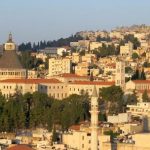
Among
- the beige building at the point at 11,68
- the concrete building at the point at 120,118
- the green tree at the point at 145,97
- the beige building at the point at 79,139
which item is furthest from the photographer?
the beige building at the point at 11,68

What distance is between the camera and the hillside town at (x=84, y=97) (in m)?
37.8

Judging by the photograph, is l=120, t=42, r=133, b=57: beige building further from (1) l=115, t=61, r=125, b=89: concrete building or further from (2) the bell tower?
(1) l=115, t=61, r=125, b=89: concrete building

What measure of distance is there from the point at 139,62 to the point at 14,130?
117 ft

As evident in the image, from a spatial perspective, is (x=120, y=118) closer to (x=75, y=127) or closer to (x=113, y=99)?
(x=75, y=127)

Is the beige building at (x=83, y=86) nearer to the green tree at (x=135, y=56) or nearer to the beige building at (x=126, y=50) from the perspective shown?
the green tree at (x=135, y=56)

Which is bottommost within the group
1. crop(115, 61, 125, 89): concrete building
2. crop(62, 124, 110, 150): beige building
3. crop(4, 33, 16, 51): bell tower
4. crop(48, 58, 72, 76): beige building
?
crop(62, 124, 110, 150): beige building

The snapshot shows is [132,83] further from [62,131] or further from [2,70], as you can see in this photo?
[62,131]

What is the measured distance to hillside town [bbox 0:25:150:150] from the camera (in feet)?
124

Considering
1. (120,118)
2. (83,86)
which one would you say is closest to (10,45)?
(83,86)

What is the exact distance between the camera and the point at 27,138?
41500 millimetres

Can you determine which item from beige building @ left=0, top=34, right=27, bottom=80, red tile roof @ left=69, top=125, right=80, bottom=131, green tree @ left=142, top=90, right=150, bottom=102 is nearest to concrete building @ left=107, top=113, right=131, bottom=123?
red tile roof @ left=69, top=125, right=80, bottom=131

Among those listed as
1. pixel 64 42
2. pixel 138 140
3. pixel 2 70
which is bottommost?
pixel 138 140

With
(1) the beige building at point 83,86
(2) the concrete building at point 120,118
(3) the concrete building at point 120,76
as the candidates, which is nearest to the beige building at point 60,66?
(3) the concrete building at point 120,76

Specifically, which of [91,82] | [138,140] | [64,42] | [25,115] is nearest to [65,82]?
[91,82]
